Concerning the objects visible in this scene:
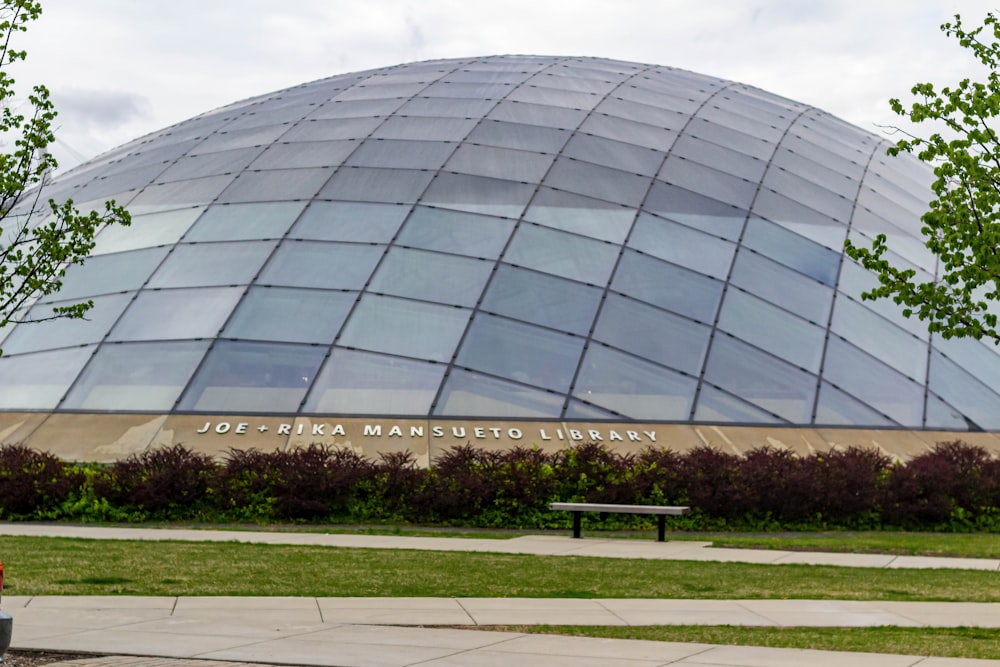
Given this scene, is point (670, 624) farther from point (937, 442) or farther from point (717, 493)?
point (937, 442)

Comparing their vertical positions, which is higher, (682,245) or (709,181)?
(709,181)

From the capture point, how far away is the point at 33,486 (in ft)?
70.3

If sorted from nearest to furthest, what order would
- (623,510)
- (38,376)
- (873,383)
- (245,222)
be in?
(623,510)
(38,376)
(873,383)
(245,222)

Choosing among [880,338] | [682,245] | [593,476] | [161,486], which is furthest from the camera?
[682,245]

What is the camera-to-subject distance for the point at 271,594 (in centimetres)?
1356

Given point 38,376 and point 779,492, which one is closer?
point 779,492

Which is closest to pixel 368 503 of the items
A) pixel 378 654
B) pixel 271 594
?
pixel 271 594

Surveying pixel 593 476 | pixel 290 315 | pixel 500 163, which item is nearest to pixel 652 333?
pixel 593 476

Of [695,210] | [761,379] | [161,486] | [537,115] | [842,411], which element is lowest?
[161,486]

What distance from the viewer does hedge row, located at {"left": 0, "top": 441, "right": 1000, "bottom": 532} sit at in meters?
21.5

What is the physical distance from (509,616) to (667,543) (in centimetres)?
752

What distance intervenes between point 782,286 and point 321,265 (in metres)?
10.8

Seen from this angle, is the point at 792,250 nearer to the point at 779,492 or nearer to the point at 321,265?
the point at 779,492

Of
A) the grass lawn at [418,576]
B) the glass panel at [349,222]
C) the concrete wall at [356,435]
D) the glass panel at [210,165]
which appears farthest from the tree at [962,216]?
the glass panel at [210,165]
